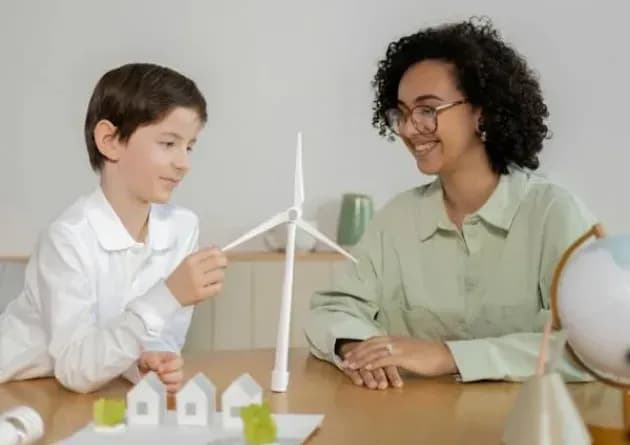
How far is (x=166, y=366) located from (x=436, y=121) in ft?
2.28

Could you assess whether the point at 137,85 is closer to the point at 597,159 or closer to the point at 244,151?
the point at 244,151

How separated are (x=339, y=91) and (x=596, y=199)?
2.73ft

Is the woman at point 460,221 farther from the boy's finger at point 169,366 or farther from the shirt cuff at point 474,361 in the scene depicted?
the boy's finger at point 169,366

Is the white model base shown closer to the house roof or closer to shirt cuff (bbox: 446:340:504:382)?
the house roof

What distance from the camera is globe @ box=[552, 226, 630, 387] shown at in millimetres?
1021

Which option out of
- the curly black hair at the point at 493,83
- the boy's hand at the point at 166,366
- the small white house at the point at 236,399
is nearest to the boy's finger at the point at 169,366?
the boy's hand at the point at 166,366

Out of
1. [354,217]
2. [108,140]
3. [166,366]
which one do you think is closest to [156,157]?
[108,140]

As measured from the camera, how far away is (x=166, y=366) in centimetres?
146

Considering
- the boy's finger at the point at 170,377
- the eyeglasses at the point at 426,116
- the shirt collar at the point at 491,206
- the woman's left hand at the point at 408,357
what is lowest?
the boy's finger at the point at 170,377

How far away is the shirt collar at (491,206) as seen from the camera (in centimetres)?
177

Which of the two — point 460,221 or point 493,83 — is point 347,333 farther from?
point 493,83

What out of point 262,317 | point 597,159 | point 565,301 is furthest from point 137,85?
point 597,159

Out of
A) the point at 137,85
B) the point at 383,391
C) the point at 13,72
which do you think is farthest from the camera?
the point at 13,72

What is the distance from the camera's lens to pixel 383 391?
4.90 feet
